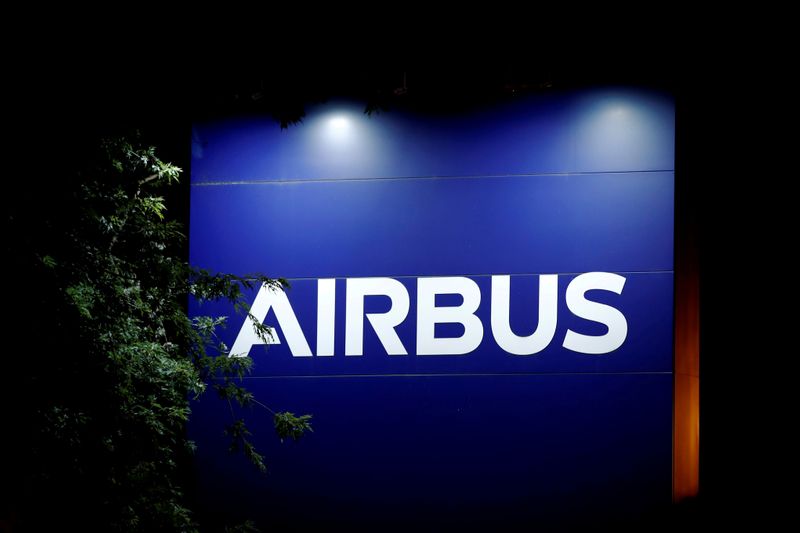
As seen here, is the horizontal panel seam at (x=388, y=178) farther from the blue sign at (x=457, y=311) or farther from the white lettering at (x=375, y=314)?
the white lettering at (x=375, y=314)

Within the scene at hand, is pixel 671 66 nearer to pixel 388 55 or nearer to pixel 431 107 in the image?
pixel 431 107

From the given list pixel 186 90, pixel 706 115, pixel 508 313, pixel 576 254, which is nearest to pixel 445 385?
pixel 508 313

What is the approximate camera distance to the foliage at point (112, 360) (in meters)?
4.85

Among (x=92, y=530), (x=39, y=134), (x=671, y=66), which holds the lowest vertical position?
(x=92, y=530)

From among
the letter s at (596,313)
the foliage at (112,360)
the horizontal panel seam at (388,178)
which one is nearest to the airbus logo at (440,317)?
the letter s at (596,313)

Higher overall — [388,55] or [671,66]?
[671,66]

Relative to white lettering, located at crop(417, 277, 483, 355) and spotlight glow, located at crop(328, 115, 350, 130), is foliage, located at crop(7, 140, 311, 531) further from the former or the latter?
spotlight glow, located at crop(328, 115, 350, 130)

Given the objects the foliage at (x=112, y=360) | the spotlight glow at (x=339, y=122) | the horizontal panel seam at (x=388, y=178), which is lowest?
the foliage at (x=112, y=360)

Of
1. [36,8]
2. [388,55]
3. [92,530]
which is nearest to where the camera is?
[388,55]

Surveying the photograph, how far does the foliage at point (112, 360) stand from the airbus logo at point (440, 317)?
186cm

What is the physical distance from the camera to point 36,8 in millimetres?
4035

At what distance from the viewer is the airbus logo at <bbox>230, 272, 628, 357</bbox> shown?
7395 mm

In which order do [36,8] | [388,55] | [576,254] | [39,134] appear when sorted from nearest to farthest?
[388,55] < [36,8] < [39,134] < [576,254]

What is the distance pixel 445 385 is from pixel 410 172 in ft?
6.32
